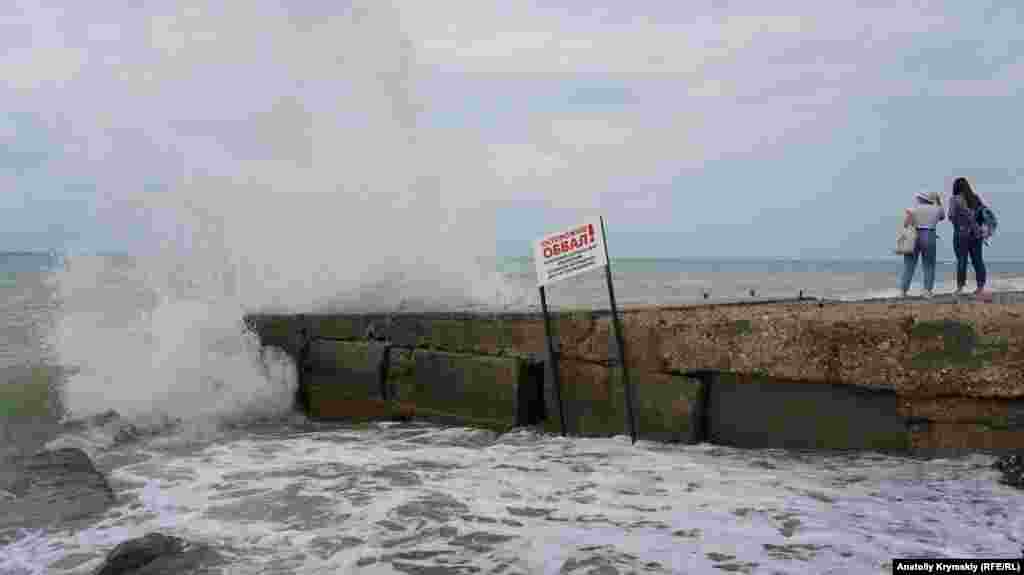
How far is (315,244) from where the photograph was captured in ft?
34.7

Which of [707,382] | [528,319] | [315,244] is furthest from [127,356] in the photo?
[707,382]

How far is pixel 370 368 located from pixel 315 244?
3806mm

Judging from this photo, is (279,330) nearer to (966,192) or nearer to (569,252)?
(569,252)

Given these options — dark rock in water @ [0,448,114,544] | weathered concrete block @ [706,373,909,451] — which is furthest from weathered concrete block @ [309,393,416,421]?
weathered concrete block @ [706,373,909,451]

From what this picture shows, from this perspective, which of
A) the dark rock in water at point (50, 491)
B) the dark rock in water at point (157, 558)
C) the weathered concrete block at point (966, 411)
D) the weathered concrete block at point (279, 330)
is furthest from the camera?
the weathered concrete block at point (279, 330)

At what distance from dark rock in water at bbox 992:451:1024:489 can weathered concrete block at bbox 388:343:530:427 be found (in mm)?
3291

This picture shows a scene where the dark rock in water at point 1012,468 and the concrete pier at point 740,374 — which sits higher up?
the concrete pier at point 740,374

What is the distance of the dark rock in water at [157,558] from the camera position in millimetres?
3268

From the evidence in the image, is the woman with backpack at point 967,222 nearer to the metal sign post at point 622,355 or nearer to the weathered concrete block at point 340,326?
the metal sign post at point 622,355

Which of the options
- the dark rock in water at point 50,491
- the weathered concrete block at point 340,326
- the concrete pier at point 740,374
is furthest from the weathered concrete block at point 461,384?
the dark rock in water at point 50,491

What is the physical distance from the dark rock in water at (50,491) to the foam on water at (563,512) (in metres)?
0.16

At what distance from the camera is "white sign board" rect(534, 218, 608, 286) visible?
214 inches

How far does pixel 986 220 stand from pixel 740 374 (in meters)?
5.68

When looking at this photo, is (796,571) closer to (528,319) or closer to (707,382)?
(707,382)
